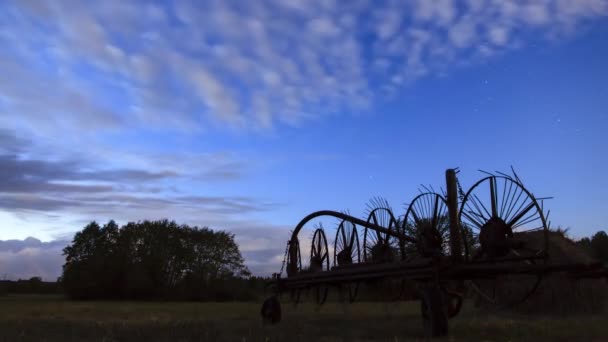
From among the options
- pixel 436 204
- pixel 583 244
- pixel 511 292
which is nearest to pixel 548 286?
pixel 511 292

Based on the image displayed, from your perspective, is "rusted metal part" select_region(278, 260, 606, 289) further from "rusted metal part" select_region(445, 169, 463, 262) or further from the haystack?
the haystack

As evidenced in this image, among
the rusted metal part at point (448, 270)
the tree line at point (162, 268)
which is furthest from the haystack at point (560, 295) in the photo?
the tree line at point (162, 268)

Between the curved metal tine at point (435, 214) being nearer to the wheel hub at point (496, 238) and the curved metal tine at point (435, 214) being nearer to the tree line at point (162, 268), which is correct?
the wheel hub at point (496, 238)

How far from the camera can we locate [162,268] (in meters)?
55.4

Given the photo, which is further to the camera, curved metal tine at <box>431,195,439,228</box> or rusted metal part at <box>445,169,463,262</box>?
curved metal tine at <box>431,195,439,228</box>

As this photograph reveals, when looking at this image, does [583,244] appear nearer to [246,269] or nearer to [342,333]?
[342,333]

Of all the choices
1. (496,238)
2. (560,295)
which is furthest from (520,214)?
(560,295)

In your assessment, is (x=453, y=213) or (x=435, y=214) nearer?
(x=453, y=213)

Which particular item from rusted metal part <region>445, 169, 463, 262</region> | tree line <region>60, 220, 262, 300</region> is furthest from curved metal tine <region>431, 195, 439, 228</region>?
tree line <region>60, 220, 262, 300</region>

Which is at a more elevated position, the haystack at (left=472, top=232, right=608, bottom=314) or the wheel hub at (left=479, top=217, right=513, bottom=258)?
the wheel hub at (left=479, top=217, right=513, bottom=258)

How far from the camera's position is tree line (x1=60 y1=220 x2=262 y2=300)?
53188mm

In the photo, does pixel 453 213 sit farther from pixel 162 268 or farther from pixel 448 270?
pixel 162 268

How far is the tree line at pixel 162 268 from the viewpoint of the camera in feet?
174

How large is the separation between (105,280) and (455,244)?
171 ft
